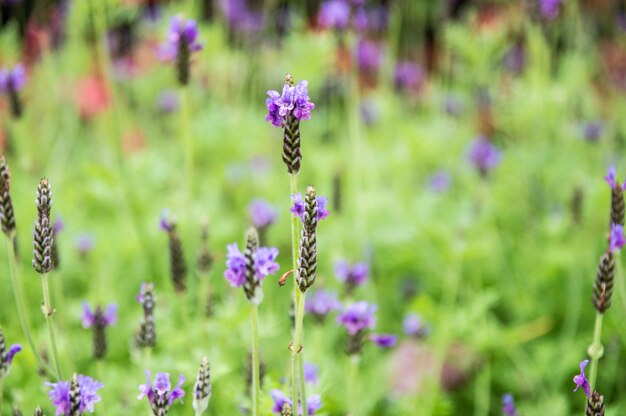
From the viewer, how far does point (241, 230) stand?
10.6 ft

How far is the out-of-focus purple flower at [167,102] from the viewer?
4324 mm

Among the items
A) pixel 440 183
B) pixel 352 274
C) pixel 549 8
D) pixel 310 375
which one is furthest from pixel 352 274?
pixel 440 183

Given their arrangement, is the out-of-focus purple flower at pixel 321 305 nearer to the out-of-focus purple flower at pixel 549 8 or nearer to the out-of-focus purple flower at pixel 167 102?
the out-of-focus purple flower at pixel 549 8

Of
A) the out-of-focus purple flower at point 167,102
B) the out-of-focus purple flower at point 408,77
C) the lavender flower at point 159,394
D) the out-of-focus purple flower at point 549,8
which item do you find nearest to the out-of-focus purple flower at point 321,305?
the lavender flower at point 159,394

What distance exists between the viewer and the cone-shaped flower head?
1.12m

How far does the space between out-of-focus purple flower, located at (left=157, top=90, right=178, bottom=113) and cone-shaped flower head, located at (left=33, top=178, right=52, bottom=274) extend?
3.22 meters

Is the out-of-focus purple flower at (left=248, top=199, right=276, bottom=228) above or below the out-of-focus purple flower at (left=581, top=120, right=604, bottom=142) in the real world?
below

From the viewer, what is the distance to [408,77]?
5.04 meters

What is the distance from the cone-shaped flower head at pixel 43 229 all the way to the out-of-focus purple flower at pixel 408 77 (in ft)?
13.4

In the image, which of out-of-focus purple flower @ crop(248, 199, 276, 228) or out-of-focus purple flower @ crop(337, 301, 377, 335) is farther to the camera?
out-of-focus purple flower @ crop(248, 199, 276, 228)

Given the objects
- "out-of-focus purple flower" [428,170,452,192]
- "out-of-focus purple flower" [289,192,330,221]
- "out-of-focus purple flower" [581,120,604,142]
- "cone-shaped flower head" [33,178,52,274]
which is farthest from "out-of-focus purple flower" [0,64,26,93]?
"out-of-focus purple flower" [581,120,604,142]

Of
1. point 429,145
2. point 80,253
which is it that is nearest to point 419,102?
point 429,145

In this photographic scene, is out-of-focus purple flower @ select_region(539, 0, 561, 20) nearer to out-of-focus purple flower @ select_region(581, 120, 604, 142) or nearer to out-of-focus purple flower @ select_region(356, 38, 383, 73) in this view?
out-of-focus purple flower @ select_region(581, 120, 604, 142)

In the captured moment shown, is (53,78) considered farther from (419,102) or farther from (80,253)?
(419,102)
